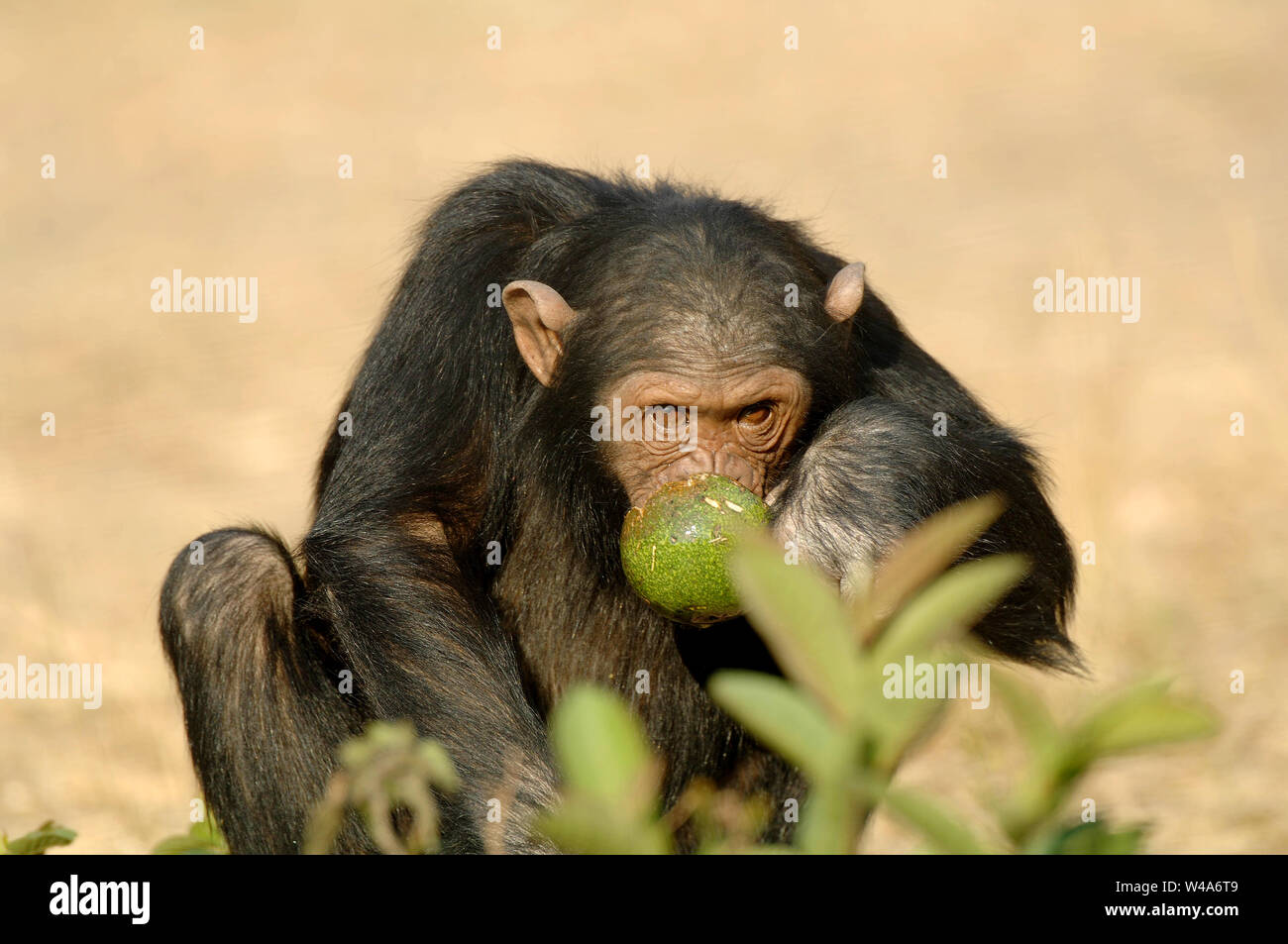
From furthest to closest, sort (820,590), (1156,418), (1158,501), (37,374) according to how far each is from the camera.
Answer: (37,374)
(1156,418)
(1158,501)
(820,590)

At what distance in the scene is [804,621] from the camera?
1.08 meters

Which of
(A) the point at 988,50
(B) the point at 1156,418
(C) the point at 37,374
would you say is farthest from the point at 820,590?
(A) the point at 988,50

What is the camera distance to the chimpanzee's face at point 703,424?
15.6 ft

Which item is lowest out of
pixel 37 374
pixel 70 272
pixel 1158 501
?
pixel 1158 501

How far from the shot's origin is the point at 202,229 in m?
17.0

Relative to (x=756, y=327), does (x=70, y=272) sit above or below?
above

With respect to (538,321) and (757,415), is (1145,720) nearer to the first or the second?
(757,415)

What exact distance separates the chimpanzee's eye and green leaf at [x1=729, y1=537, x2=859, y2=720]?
3734mm

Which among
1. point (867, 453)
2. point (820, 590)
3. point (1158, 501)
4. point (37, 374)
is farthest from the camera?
point (37, 374)

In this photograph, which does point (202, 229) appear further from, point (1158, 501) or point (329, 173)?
point (1158, 501)

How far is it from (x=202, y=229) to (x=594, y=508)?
1305 centimetres

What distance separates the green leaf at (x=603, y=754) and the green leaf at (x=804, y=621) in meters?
0.15

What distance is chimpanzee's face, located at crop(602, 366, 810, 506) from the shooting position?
4.76 metres

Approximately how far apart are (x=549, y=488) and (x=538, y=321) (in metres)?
0.55
